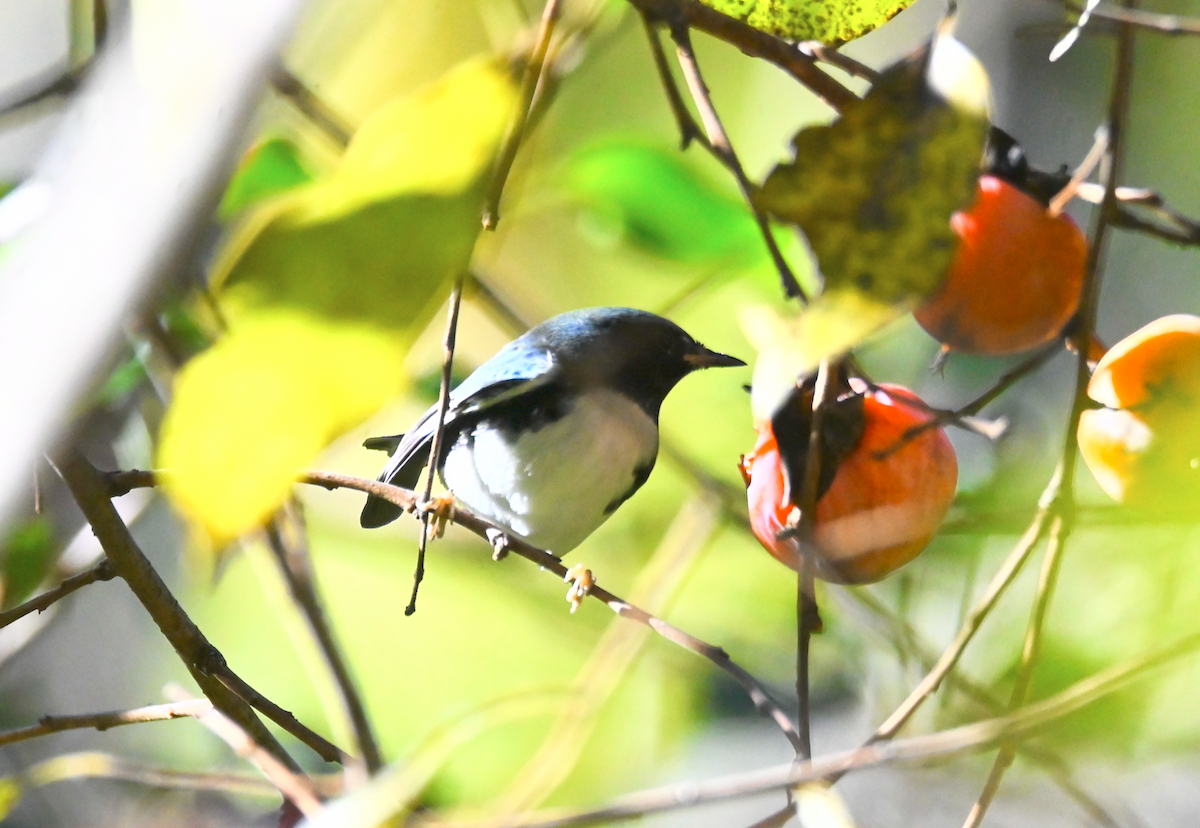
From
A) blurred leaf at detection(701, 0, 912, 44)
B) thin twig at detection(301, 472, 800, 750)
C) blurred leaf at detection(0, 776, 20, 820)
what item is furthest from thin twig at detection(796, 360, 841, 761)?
blurred leaf at detection(0, 776, 20, 820)

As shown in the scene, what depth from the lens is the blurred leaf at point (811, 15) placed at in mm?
319

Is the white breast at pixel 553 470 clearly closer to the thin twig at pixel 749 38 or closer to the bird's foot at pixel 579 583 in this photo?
the bird's foot at pixel 579 583

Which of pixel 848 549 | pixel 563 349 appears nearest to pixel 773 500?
pixel 848 549

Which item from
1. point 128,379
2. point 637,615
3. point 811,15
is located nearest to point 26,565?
point 128,379

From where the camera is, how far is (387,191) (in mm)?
226

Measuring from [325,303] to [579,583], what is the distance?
282 mm

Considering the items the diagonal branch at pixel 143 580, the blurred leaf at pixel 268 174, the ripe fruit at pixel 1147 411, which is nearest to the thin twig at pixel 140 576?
the diagonal branch at pixel 143 580

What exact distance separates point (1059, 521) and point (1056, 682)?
0.07m

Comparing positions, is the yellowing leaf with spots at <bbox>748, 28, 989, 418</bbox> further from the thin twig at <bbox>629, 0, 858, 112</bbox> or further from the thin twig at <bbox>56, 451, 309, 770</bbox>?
the thin twig at <bbox>56, 451, 309, 770</bbox>

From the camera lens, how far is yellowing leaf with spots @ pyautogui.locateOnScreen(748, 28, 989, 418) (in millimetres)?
259

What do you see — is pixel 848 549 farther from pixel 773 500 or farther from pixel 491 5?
pixel 491 5

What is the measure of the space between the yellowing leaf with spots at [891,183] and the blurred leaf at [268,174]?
0.17 m

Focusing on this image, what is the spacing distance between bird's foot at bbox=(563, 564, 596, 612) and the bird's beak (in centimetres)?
16

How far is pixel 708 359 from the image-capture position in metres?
0.61
